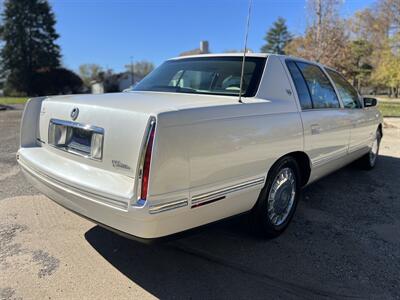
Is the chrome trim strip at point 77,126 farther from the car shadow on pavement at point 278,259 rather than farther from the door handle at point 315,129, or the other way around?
the door handle at point 315,129

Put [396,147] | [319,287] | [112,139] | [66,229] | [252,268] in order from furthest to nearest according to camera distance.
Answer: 1. [396,147]
2. [66,229]
3. [252,268]
4. [319,287]
5. [112,139]

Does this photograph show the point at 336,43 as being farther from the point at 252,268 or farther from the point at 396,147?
the point at 252,268

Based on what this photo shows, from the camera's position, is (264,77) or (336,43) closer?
(264,77)

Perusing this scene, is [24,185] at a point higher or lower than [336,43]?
lower

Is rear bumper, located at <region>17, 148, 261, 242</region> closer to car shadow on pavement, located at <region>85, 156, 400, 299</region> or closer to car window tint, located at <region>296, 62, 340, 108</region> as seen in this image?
car shadow on pavement, located at <region>85, 156, 400, 299</region>

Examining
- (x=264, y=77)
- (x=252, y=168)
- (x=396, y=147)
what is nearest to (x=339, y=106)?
(x=264, y=77)

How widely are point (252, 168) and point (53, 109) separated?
5.76ft

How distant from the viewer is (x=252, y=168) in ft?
8.93

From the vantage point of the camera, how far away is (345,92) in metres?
4.69

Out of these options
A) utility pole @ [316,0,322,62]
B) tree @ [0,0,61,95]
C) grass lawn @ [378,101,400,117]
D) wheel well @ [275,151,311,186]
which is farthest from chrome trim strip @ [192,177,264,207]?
tree @ [0,0,61,95]

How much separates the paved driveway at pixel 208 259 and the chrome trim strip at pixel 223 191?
0.27 meters

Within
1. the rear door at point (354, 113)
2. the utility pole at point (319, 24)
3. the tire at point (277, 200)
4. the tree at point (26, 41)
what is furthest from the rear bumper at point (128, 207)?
the tree at point (26, 41)

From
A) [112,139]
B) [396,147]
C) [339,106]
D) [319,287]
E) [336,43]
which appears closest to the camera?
[112,139]

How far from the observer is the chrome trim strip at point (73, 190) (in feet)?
7.07
